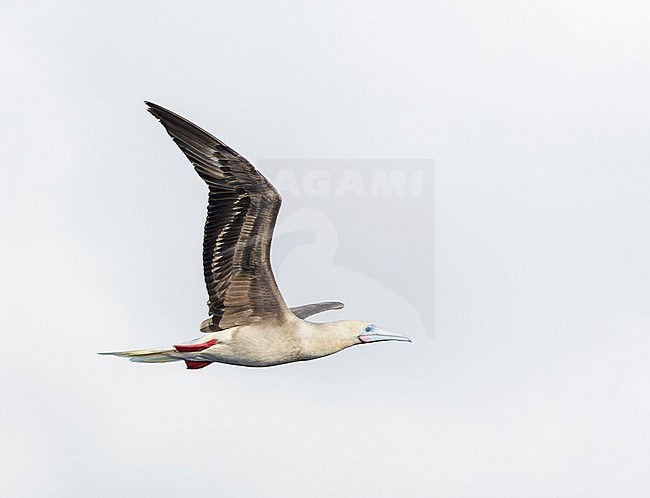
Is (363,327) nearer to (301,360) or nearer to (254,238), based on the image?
(301,360)

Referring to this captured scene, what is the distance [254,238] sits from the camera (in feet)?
75.0

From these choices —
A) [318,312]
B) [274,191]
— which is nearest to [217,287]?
[274,191]

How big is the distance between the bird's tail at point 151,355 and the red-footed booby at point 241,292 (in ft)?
0.06

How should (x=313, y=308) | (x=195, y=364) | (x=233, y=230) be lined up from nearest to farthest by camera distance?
1. (x=233, y=230)
2. (x=195, y=364)
3. (x=313, y=308)

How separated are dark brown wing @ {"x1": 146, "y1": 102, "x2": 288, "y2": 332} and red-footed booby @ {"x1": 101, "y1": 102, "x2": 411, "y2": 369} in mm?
17

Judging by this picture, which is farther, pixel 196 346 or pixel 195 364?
pixel 195 364

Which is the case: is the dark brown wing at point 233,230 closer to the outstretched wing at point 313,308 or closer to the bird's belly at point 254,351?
the bird's belly at point 254,351

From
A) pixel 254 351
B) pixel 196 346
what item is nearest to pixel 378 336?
pixel 254 351

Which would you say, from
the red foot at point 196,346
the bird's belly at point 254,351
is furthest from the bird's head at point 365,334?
the red foot at point 196,346

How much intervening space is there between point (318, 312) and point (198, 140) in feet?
22.2

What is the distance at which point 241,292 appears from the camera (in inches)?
929

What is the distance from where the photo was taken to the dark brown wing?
22.2 metres

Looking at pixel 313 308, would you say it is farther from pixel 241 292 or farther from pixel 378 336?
pixel 241 292

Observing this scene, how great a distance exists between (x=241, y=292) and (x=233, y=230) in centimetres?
133
